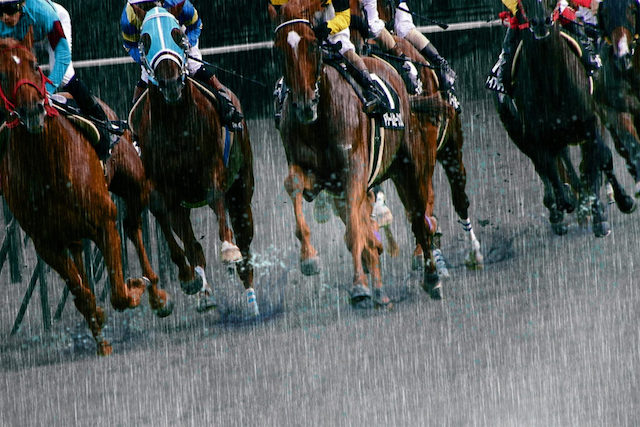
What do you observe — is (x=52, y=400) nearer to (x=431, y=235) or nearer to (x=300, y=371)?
(x=300, y=371)

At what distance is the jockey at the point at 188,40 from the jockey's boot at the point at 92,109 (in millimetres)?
429

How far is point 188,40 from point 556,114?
9.57 ft

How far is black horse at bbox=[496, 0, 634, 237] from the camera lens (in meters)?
10.9

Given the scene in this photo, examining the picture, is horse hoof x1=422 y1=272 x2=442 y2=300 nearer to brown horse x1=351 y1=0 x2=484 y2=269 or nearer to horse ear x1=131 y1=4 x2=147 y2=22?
brown horse x1=351 y1=0 x2=484 y2=269

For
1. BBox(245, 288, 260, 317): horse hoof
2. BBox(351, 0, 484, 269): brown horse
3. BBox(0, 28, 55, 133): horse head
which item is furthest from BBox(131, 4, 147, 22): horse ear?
BBox(245, 288, 260, 317): horse hoof

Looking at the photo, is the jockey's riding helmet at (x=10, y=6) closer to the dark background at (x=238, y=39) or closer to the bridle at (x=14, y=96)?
the bridle at (x=14, y=96)

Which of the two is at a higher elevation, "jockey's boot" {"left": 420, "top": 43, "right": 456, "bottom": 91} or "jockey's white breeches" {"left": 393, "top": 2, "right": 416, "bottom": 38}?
"jockey's white breeches" {"left": 393, "top": 2, "right": 416, "bottom": 38}

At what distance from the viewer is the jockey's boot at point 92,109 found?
9562mm

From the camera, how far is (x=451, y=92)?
38.0ft

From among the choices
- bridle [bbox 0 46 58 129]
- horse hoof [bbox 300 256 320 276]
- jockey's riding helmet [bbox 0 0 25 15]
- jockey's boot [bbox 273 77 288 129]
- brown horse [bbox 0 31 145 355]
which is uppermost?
jockey's riding helmet [bbox 0 0 25 15]

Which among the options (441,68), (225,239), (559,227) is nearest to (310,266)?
(225,239)

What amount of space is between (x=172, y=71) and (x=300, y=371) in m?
2.20

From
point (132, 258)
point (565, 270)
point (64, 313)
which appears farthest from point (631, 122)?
point (132, 258)

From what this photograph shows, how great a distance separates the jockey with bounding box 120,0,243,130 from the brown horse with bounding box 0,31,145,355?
987 millimetres
